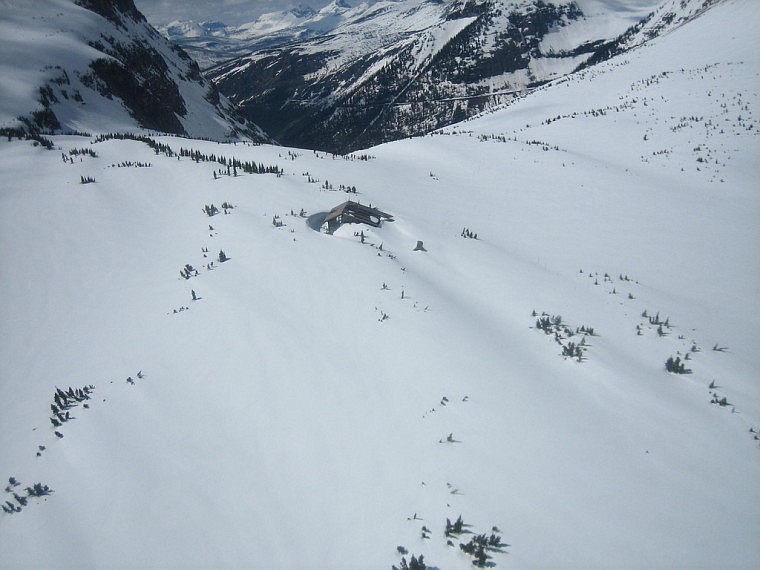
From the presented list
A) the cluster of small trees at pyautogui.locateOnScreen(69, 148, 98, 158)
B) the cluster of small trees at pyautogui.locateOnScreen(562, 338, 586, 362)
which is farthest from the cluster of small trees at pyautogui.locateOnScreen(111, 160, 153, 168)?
the cluster of small trees at pyautogui.locateOnScreen(562, 338, 586, 362)

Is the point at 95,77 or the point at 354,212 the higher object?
the point at 95,77

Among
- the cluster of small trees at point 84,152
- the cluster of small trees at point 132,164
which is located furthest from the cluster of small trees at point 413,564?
the cluster of small trees at point 84,152

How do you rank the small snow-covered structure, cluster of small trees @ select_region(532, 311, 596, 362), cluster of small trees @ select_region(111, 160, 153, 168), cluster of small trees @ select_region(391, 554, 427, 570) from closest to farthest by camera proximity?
1. cluster of small trees @ select_region(391, 554, 427, 570)
2. cluster of small trees @ select_region(532, 311, 596, 362)
3. the small snow-covered structure
4. cluster of small trees @ select_region(111, 160, 153, 168)

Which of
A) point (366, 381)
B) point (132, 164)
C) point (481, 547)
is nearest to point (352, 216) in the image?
point (366, 381)

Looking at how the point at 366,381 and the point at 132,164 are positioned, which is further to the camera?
the point at 132,164

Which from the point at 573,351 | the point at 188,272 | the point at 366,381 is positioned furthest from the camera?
the point at 188,272

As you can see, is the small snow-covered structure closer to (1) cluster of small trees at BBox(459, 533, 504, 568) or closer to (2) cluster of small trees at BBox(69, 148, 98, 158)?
(1) cluster of small trees at BBox(459, 533, 504, 568)

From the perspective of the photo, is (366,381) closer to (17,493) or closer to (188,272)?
(17,493)

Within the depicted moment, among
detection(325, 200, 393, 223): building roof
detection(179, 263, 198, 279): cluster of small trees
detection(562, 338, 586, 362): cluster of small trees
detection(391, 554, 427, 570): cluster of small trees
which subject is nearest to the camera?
detection(391, 554, 427, 570): cluster of small trees

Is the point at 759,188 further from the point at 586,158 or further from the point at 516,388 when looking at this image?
the point at 516,388
